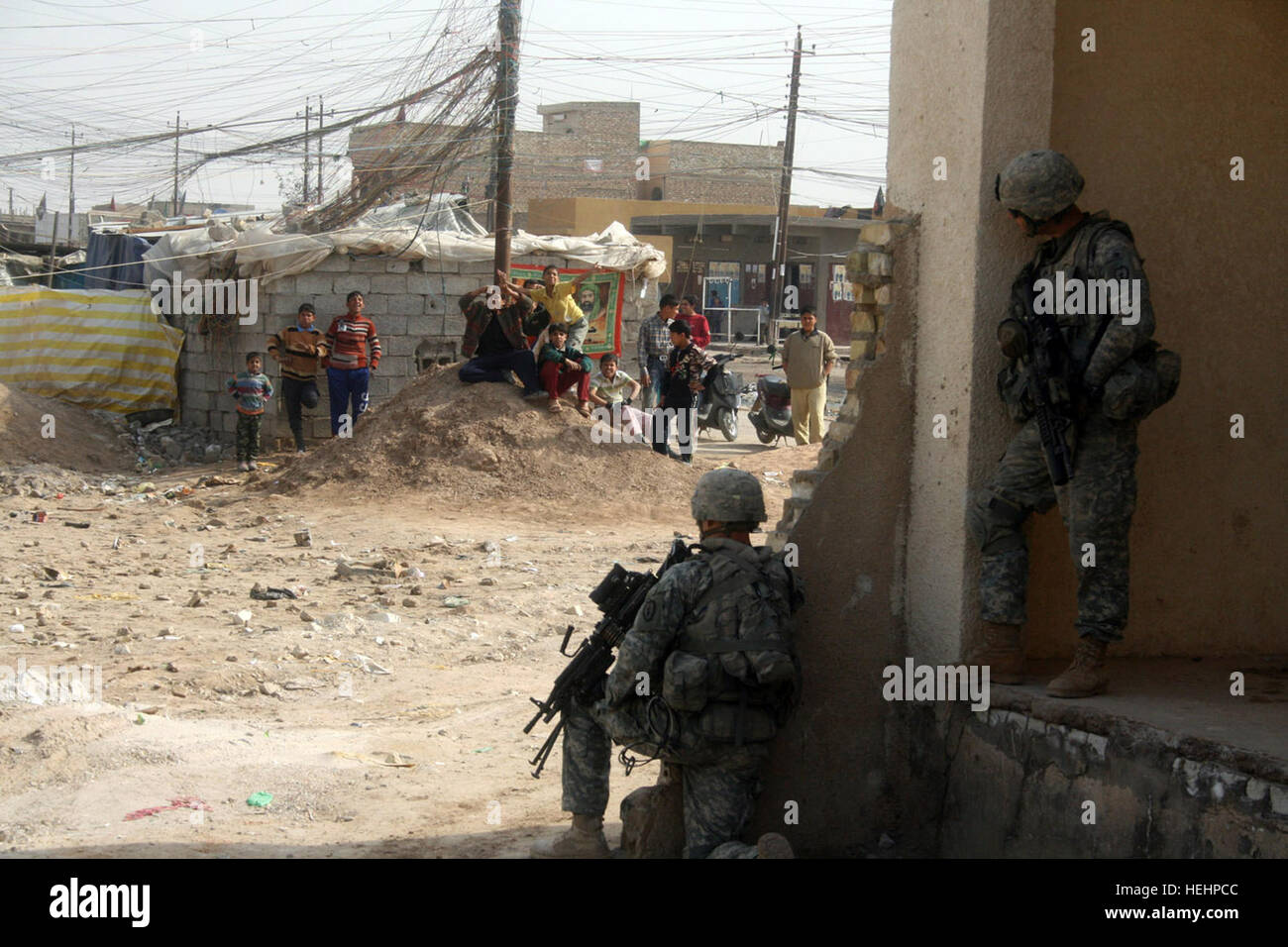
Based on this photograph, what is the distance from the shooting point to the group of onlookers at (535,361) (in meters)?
11.8

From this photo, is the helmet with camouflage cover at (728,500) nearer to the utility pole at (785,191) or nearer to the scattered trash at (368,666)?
the scattered trash at (368,666)

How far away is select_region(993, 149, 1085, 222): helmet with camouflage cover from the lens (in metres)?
3.62

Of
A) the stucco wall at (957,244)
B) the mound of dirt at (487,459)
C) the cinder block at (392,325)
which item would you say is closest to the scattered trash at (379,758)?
the stucco wall at (957,244)

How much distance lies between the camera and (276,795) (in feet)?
14.3

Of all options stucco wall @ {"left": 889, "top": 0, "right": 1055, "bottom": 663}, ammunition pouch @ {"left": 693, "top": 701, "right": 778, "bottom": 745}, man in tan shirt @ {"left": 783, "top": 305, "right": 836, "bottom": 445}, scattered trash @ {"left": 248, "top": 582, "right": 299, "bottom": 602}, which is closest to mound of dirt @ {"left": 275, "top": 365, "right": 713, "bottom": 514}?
man in tan shirt @ {"left": 783, "top": 305, "right": 836, "bottom": 445}

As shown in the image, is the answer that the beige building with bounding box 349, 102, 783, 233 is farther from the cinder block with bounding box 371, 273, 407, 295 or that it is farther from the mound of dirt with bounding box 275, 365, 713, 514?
the mound of dirt with bounding box 275, 365, 713, 514

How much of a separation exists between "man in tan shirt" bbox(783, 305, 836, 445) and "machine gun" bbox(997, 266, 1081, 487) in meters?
9.57

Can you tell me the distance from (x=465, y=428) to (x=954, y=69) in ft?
26.2

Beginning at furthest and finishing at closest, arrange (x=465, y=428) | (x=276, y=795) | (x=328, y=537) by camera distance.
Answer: (x=465, y=428)
(x=328, y=537)
(x=276, y=795)

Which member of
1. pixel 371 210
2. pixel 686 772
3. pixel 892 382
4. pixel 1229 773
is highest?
pixel 371 210

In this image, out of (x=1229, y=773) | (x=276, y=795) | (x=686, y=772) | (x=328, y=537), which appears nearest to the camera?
(x=1229, y=773)

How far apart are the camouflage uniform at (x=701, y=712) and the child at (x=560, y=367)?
8215mm
